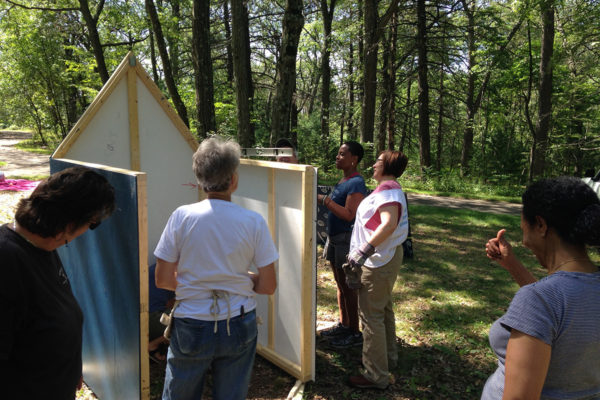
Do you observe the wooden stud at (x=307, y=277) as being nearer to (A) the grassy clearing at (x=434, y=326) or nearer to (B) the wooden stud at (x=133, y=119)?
(A) the grassy clearing at (x=434, y=326)

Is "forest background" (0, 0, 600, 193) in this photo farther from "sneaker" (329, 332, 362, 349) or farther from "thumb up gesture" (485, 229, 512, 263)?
"thumb up gesture" (485, 229, 512, 263)

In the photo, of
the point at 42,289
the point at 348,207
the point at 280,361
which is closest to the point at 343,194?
the point at 348,207

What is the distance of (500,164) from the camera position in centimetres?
1898

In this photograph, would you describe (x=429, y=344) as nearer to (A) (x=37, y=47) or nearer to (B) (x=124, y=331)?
(B) (x=124, y=331)

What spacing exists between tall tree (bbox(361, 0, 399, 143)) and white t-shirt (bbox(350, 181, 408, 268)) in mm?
8763

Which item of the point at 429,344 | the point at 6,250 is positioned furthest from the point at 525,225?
the point at 429,344

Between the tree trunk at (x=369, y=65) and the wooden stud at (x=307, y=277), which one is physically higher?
the tree trunk at (x=369, y=65)

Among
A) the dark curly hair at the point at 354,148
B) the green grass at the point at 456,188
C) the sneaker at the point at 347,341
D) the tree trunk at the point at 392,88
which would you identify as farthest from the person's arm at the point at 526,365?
the tree trunk at the point at 392,88

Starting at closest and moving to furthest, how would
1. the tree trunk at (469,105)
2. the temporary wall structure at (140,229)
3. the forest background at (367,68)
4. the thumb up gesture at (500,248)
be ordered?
the thumb up gesture at (500,248)
the temporary wall structure at (140,229)
the forest background at (367,68)
the tree trunk at (469,105)

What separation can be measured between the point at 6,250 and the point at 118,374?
170 centimetres

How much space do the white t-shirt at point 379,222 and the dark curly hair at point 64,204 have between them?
198 centimetres

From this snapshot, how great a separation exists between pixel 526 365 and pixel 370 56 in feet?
38.3

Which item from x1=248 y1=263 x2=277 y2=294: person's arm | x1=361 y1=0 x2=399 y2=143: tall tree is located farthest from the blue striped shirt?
x1=361 y1=0 x2=399 y2=143: tall tree

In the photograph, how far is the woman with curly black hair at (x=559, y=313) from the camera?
1278 millimetres
